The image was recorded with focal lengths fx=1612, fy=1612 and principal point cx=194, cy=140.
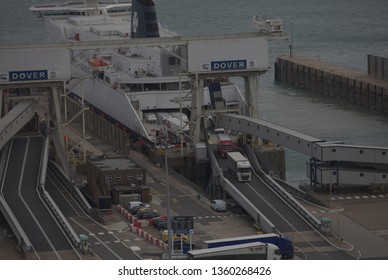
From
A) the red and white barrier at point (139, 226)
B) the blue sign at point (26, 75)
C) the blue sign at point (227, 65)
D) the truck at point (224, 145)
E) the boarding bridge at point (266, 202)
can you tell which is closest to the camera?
the red and white barrier at point (139, 226)

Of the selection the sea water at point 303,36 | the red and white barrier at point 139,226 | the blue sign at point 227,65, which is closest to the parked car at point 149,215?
the red and white barrier at point 139,226

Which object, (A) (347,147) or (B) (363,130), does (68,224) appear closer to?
(A) (347,147)

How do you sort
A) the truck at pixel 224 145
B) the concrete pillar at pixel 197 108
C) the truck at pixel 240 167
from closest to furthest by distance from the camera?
the truck at pixel 240 167, the truck at pixel 224 145, the concrete pillar at pixel 197 108

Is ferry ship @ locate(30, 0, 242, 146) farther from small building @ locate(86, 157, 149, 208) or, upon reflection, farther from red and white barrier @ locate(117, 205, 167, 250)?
red and white barrier @ locate(117, 205, 167, 250)

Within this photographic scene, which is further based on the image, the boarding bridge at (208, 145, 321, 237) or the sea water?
the sea water

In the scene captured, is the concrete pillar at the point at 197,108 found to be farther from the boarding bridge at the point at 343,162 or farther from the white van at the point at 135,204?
the white van at the point at 135,204

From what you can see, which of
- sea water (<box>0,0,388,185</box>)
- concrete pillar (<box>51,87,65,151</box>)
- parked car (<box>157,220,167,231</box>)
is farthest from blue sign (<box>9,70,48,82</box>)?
parked car (<box>157,220,167,231</box>)
